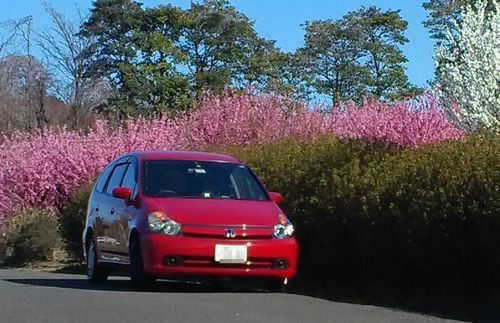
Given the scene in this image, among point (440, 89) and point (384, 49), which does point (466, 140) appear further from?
point (384, 49)

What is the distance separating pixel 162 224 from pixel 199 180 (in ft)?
3.94

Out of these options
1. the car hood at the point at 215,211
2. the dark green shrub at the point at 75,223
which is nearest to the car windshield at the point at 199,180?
the car hood at the point at 215,211

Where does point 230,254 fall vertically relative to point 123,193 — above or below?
below

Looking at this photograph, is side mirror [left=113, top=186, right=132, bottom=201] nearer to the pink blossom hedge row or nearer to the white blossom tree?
the white blossom tree

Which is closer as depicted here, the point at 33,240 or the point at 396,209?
the point at 396,209

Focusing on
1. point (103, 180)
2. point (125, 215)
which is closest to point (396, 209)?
point (125, 215)

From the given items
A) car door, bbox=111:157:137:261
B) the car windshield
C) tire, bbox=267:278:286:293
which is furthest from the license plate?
car door, bbox=111:157:137:261

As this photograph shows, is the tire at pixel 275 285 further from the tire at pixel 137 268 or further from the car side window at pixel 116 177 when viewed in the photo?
the car side window at pixel 116 177

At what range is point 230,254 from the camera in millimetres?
10938

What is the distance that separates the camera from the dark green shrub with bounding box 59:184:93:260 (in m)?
20.0

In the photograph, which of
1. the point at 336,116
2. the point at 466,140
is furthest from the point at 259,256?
the point at 336,116

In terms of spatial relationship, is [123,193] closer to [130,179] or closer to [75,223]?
[130,179]

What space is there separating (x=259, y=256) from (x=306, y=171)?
8.40 ft

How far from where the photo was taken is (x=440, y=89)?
954 inches
